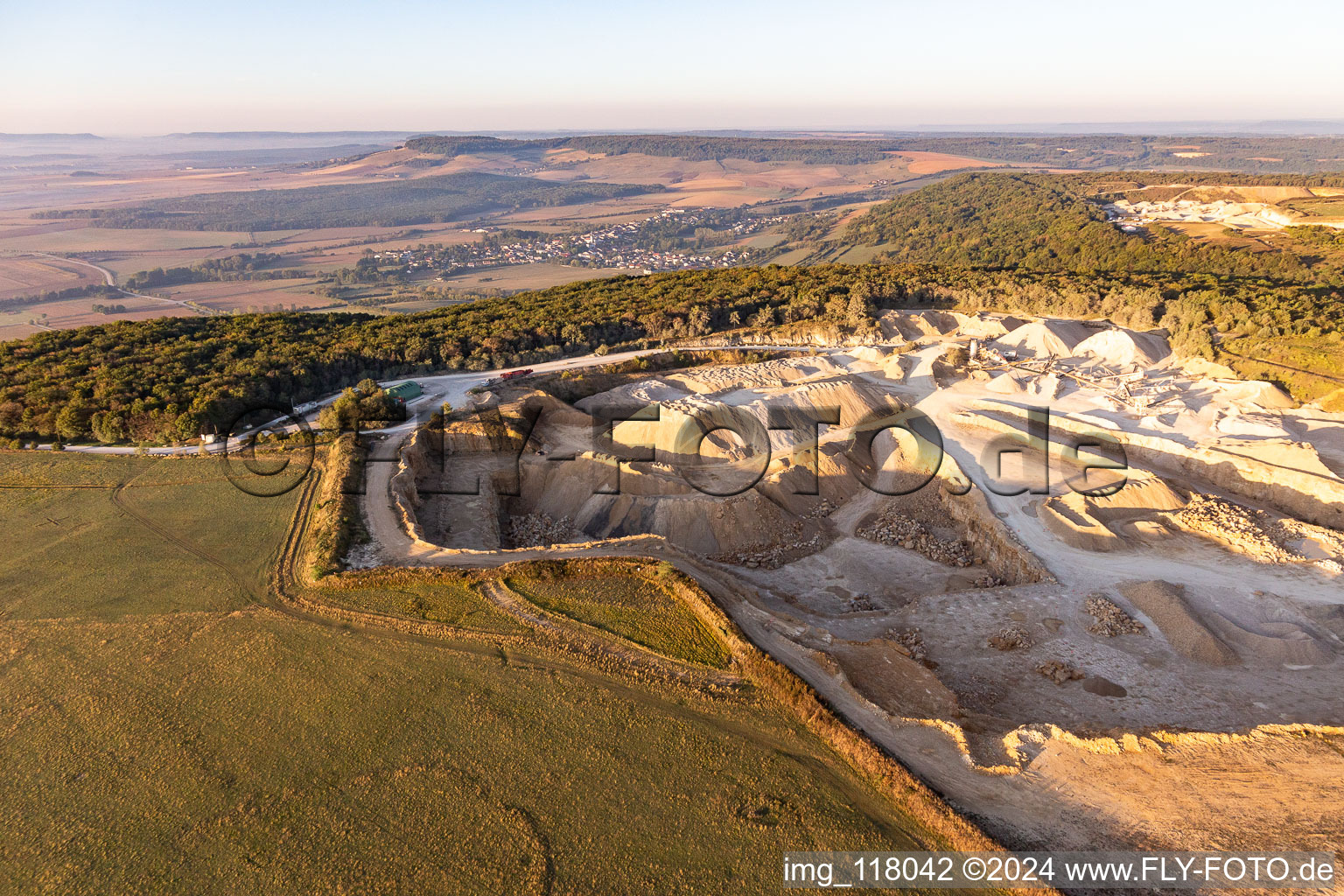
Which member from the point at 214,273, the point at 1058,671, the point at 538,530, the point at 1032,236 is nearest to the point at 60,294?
the point at 214,273

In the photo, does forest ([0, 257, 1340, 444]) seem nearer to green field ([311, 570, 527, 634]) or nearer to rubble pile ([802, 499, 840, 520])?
green field ([311, 570, 527, 634])

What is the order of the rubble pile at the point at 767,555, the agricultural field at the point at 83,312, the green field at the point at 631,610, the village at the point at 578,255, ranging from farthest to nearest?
the village at the point at 578,255
the agricultural field at the point at 83,312
the rubble pile at the point at 767,555
the green field at the point at 631,610

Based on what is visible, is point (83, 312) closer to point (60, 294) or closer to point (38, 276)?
point (60, 294)

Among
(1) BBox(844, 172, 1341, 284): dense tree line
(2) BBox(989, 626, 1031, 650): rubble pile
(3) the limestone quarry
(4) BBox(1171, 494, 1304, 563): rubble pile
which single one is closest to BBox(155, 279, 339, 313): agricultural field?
(3) the limestone quarry

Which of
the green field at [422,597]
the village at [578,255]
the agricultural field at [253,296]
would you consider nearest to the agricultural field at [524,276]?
the village at [578,255]

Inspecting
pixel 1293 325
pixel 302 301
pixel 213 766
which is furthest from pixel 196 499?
pixel 302 301

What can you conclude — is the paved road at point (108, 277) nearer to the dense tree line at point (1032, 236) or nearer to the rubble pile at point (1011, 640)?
the rubble pile at point (1011, 640)

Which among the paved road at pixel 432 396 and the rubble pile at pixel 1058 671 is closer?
the rubble pile at pixel 1058 671
